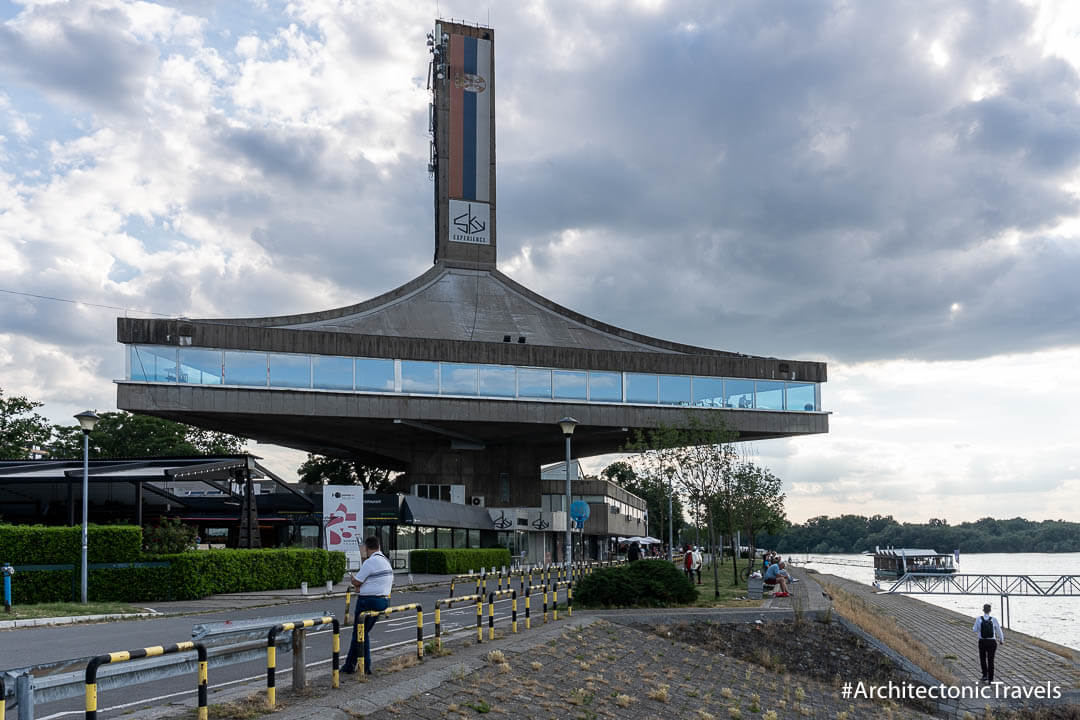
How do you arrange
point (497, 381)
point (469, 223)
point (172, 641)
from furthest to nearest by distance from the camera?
point (469, 223)
point (497, 381)
point (172, 641)

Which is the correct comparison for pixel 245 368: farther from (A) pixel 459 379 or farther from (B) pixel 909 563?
(B) pixel 909 563

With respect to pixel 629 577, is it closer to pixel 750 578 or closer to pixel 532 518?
pixel 750 578

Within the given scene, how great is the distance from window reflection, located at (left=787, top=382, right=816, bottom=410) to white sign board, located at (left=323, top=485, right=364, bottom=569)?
32433 millimetres

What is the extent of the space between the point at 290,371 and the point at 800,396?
Result: 1178 inches

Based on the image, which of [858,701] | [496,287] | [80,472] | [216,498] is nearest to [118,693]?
[858,701]

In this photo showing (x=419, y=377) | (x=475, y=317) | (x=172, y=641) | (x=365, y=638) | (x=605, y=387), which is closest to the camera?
(x=365, y=638)

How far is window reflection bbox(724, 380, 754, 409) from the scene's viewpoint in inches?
2383

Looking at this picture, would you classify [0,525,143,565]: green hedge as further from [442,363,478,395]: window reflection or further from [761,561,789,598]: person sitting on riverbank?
[442,363,478,395]: window reflection

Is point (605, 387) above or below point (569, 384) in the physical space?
below

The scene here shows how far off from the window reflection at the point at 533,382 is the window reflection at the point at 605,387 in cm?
262

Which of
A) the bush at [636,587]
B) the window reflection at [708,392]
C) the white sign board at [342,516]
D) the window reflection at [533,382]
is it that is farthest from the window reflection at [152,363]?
the bush at [636,587]

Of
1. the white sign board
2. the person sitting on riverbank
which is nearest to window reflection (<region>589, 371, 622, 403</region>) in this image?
the person sitting on riverbank

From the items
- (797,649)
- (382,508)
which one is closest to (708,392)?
(382,508)

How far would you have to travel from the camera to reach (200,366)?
5141cm
